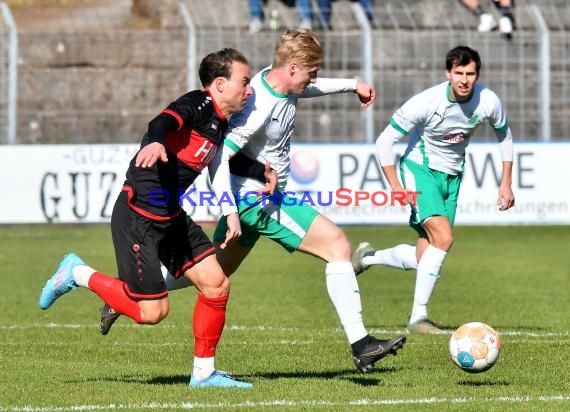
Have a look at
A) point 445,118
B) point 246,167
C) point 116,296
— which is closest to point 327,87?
point 246,167

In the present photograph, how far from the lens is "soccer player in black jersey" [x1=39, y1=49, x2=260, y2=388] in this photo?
724cm

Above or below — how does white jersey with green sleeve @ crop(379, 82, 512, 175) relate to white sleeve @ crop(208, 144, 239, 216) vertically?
above

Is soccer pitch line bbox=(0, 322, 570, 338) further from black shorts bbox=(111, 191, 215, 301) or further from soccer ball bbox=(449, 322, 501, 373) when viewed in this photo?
black shorts bbox=(111, 191, 215, 301)

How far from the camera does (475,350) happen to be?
24.0ft

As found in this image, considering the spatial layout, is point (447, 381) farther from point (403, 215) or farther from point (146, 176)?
point (403, 215)

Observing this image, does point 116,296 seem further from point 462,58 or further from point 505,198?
point 505,198

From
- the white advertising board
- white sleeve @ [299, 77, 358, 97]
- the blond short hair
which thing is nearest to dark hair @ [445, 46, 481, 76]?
white sleeve @ [299, 77, 358, 97]

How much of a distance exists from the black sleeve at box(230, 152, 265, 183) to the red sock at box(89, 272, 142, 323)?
1.03 metres

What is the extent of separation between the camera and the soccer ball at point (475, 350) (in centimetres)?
730

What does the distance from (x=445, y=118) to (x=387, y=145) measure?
54 centimetres

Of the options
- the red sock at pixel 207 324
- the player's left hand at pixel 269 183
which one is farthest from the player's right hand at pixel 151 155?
the player's left hand at pixel 269 183

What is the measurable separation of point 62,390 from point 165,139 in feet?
4.97

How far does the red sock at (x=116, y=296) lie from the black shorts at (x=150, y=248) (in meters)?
0.06

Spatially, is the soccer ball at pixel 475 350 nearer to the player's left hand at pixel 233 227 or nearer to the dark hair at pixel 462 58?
the player's left hand at pixel 233 227
